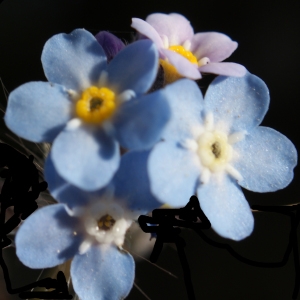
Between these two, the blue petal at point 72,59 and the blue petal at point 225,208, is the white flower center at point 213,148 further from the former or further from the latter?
the blue petal at point 72,59

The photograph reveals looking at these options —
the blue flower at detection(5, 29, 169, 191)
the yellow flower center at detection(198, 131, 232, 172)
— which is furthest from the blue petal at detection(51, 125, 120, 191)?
the yellow flower center at detection(198, 131, 232, 172)

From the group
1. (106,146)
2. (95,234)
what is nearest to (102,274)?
(95,234)

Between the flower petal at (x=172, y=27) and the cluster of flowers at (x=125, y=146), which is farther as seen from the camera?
the flower petal at (x=172, y=27)

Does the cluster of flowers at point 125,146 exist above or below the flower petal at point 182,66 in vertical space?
below

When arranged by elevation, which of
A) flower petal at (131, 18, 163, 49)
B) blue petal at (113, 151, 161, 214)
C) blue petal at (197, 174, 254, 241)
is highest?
flower petal at (131, 18, 163, 49)

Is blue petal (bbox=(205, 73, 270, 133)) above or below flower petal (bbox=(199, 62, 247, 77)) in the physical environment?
below

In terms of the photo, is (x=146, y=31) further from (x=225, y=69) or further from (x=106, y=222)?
(x=106, y=222)

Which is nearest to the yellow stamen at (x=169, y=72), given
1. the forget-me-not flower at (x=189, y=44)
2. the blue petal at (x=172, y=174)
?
the forget-me-not flower at (x=189, y=44)

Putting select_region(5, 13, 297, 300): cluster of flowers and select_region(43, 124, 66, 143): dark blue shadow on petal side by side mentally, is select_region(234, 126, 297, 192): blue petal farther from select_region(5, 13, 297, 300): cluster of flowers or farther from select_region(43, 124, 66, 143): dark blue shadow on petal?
select_region(43, 124, 66, 143): dark blue shadow on petal

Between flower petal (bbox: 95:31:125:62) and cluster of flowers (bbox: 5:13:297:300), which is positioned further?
flower petal (bbox: 95:31:125:62)
